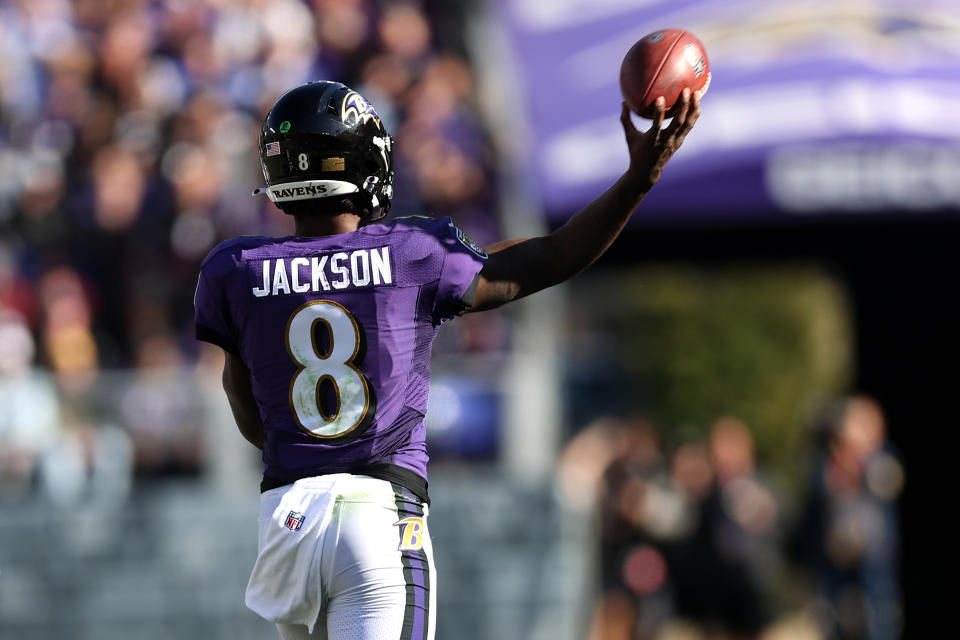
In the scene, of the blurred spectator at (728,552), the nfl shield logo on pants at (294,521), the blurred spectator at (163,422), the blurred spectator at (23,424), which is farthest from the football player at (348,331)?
the blurred spectator at (728,552)

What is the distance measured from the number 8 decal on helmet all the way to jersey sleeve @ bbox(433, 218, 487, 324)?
9.2 inches

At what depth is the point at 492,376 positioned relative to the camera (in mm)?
9609

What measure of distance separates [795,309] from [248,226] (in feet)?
42.6

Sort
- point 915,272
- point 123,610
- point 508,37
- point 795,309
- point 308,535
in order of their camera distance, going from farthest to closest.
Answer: point 795,309 → point 915,272 → point 508,37 → point 123,610 → point 308,535

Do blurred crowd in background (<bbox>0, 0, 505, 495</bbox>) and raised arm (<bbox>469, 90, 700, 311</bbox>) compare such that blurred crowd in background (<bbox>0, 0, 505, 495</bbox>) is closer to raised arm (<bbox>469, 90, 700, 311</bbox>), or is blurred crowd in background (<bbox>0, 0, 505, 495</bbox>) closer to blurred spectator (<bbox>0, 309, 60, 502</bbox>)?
blurred spectator (<bbox>0, 309, 60, 502</bbox>)

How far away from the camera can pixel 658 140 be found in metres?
3.41

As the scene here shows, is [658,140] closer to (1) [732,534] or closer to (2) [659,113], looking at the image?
(2) [659,113]

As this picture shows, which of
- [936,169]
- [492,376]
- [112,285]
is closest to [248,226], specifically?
[112,285]

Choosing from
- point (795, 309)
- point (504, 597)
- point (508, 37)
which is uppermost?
point (508, 37)

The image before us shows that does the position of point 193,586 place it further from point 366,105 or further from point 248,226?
point 366,105

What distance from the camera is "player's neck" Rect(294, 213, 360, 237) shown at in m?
3.52

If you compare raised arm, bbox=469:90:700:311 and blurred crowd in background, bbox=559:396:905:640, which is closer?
raised arm, bbox=469:90:700:311

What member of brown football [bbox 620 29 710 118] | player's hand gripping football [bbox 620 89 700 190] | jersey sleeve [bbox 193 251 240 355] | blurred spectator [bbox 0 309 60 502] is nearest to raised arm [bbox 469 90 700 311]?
player's hand gripping football [bbox 620 89 700 190]

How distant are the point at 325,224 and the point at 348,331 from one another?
347 mm
